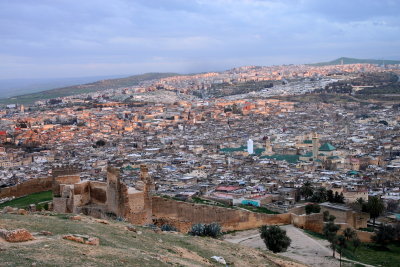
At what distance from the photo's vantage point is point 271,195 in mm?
23938

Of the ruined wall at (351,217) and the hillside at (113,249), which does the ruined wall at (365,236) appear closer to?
the ruined wall at (351,217)

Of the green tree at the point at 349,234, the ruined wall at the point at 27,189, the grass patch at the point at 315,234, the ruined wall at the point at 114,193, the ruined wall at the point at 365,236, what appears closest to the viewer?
the ruined wall at the point at 114,193

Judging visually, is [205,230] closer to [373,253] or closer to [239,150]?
[373,253]

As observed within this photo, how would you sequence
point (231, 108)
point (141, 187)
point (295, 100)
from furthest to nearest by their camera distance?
point (295, 100) < point (231, 108) < point (141, 187)

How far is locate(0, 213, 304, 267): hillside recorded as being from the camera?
764 cm

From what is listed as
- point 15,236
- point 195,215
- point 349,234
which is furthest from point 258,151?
point 15,236

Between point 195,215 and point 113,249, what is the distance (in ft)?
27.1

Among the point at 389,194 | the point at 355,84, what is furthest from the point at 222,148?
the point at 355,84

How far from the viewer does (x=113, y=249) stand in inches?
352

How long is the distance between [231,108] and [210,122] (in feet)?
48.7

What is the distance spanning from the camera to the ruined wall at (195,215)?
16.6 meters

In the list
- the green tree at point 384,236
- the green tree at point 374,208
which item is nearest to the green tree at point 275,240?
the green tree at point 384,236

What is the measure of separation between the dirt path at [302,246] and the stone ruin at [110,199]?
2.92 m

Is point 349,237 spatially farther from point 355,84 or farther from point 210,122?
point 355,84
